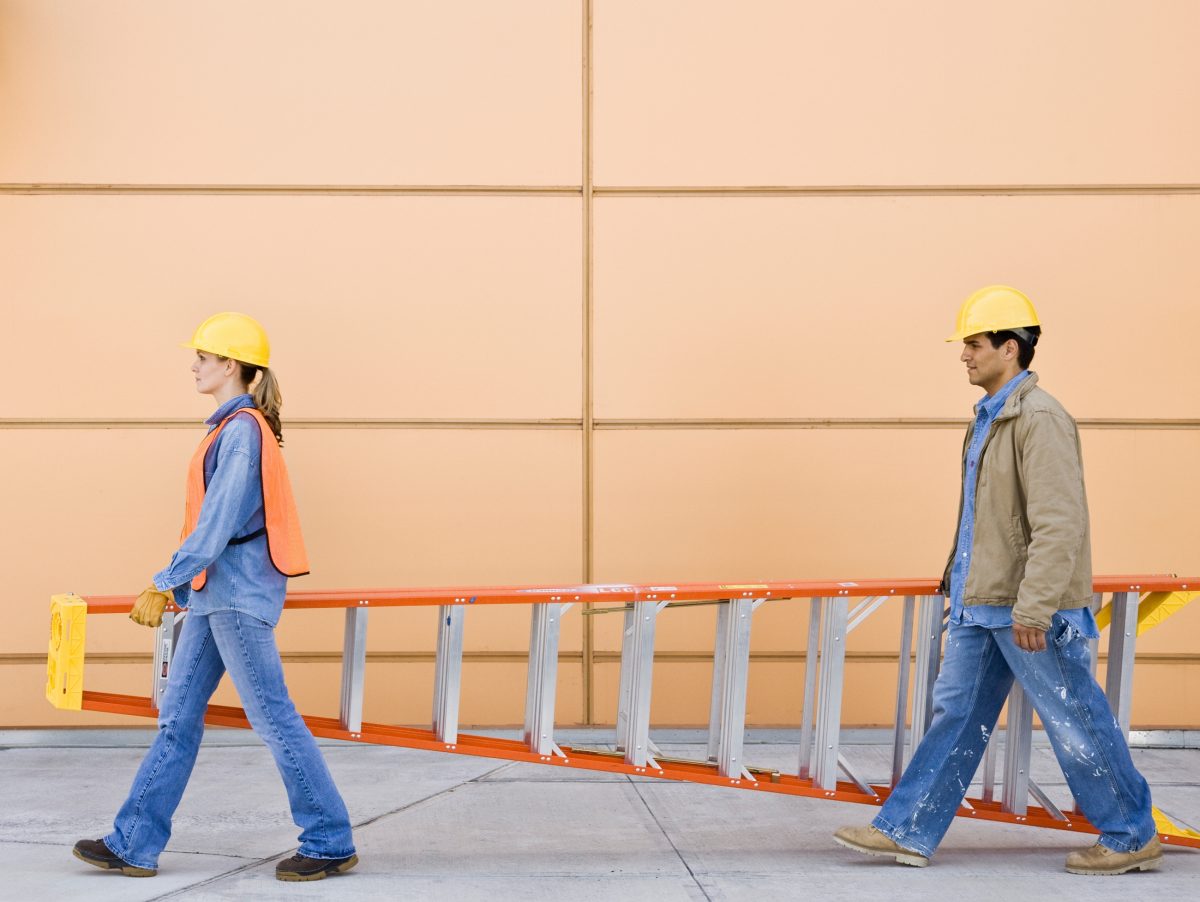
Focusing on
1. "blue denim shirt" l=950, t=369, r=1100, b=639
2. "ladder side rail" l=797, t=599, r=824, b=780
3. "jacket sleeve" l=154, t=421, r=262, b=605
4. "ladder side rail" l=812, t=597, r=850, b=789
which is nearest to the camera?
"jacket sleeve" l=154, t=421, r=262, b=605

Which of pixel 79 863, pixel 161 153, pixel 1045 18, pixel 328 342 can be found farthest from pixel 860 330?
pixel 79 863

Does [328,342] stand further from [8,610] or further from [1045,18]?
[1045,18]

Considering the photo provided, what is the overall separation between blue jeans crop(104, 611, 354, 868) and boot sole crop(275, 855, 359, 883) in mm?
36

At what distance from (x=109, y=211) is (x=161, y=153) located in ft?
1.18

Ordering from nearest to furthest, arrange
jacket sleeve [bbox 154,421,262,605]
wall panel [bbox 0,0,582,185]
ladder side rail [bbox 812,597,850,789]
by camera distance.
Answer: jacket sleeve [bbox 154,421,262,605] → ladder side rail [bbox 812,597,850,789] → wall panel [bbox 0,0,582,185]

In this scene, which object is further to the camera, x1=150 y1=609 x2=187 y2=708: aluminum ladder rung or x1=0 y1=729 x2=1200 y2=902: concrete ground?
x1=150 y1=609 x2=187 y2=708: aluminum ladder rung

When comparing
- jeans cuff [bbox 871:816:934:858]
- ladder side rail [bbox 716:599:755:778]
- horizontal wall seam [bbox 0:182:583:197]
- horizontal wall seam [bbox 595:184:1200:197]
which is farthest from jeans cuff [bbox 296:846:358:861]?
horizontal wall seam [bbox 595:184:1200:197]

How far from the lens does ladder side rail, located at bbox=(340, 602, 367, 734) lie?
4.22m

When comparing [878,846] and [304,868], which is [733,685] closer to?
[878,846]

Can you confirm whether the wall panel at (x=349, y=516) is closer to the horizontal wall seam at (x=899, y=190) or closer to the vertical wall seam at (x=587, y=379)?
the vertical wall seam at (x=587, y=379)

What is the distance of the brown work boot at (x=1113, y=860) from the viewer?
414cm

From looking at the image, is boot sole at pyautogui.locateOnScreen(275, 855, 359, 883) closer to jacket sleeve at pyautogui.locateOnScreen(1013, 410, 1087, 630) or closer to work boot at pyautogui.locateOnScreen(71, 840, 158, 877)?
work boot at pyautogui.locateOnScreen(71, 840, 158, 877)

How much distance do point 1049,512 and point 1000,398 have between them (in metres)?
0.43

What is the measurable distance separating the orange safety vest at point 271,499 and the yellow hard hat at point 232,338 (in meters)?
0.18
